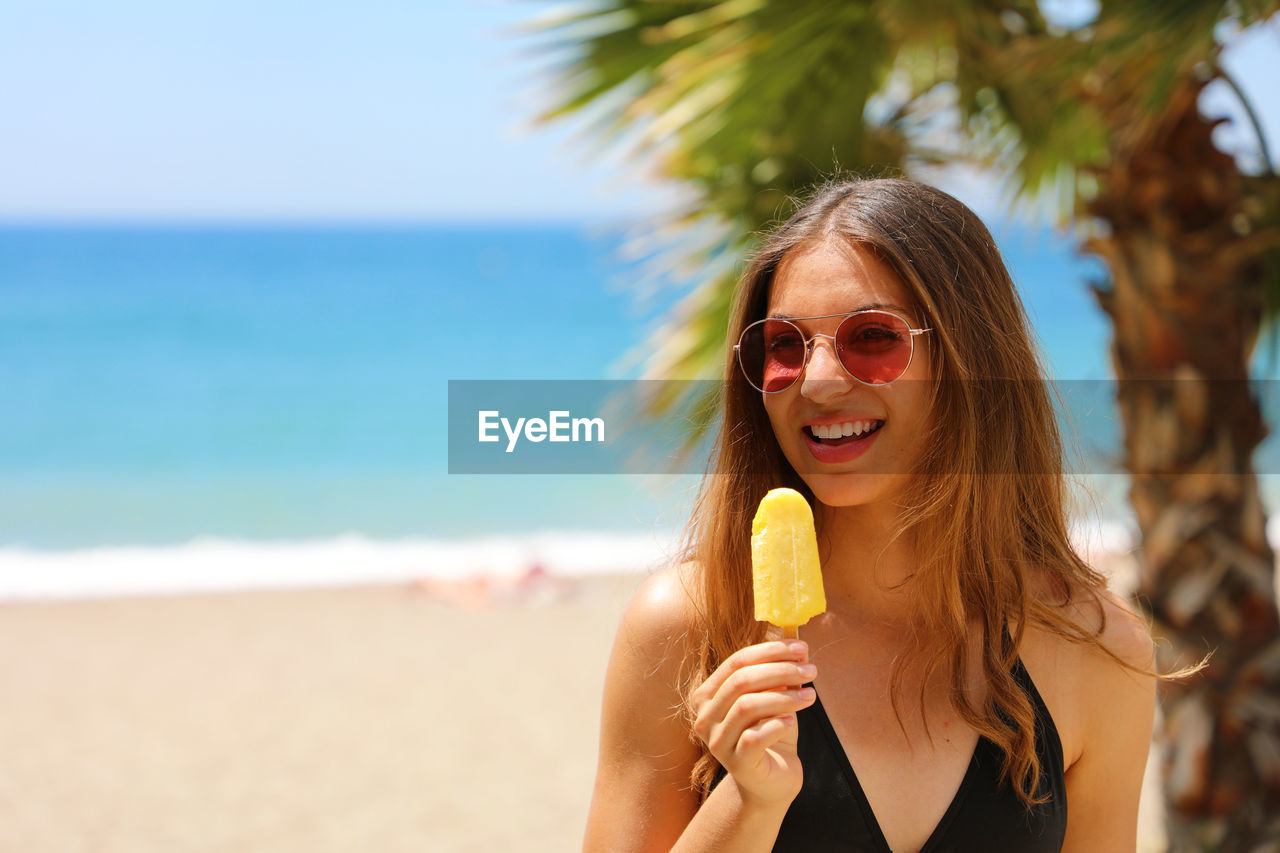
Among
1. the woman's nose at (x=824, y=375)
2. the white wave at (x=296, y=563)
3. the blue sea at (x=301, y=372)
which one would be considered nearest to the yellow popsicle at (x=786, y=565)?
the woman's nose at (x=824, y=375)

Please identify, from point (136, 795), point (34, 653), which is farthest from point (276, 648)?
point (136, 795)

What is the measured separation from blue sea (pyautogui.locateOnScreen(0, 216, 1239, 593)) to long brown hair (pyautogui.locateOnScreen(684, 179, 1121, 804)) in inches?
24.6

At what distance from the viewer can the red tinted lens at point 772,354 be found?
1942 millimetres

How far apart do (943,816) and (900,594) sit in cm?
41

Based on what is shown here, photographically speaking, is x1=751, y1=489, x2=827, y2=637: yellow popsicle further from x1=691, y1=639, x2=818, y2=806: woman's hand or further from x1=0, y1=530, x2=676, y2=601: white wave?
x1=0, y1=530, x2=676, y2=601: white wave

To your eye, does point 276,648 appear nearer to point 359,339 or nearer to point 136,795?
point 136,795

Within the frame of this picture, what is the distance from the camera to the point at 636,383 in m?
4.55

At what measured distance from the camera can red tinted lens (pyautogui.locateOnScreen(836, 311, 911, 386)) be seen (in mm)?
1876

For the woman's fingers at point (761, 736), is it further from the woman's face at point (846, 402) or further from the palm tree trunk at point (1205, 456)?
the palm tree trunk at point (1205, 456)

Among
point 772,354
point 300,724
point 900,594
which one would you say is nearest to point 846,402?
point 772,354

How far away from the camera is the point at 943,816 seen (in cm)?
185

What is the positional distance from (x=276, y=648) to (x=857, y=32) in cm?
769

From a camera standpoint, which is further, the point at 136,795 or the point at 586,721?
the point at 586,721

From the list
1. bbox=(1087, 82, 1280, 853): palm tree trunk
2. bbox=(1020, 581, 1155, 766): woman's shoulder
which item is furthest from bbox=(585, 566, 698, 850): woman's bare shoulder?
bbox=(1087, 82, 1280, 853): palm tree trunk
